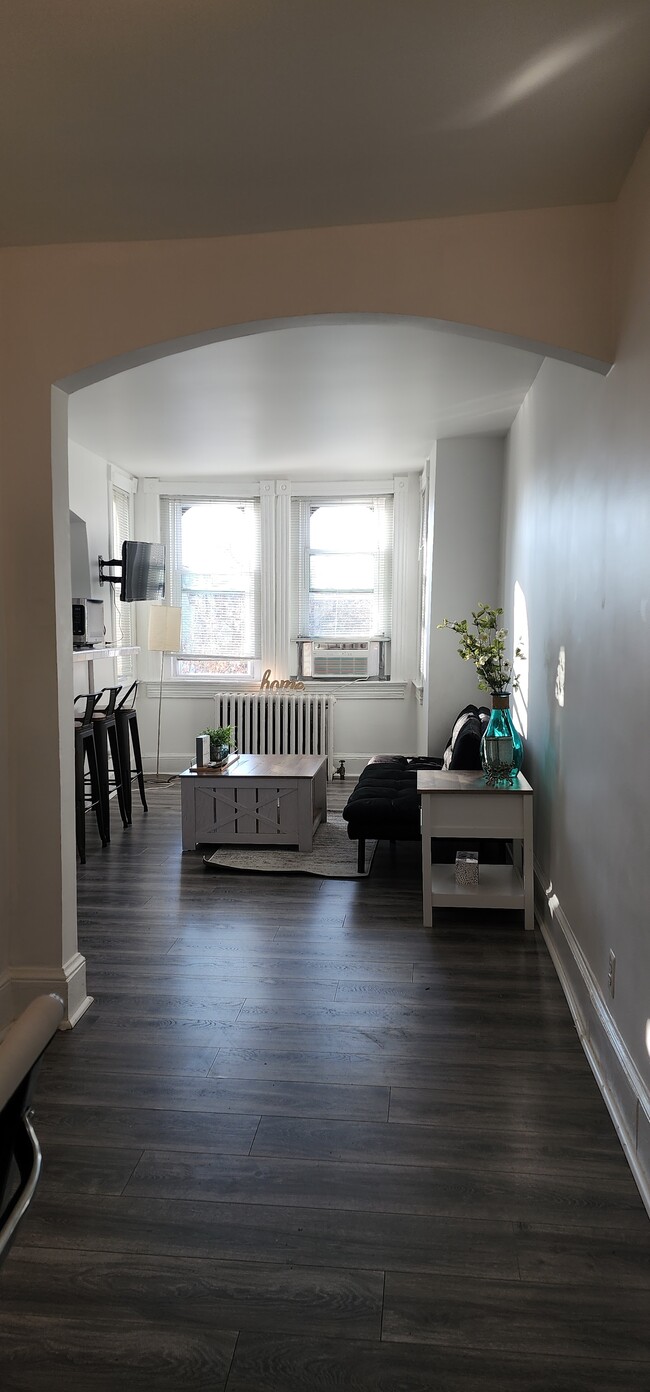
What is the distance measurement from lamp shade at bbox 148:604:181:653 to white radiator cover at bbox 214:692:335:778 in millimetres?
660

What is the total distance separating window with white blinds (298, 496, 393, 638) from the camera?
8414 millimetres

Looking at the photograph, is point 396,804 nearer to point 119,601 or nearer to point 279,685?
point 279,685

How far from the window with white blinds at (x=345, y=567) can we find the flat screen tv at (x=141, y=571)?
1398 millimetres

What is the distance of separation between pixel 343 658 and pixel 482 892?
436 cm

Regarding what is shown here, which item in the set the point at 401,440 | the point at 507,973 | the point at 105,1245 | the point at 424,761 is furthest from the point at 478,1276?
the point at 401,440

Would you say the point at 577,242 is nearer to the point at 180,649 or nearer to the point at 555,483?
the point at 555,483

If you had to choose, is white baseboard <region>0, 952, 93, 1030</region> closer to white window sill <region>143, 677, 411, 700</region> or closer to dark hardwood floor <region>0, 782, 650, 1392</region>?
dark hardwood floor <region>0, 782, 650, 1392</region>

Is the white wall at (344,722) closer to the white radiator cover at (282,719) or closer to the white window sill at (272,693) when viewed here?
the white window sill at (272,693)

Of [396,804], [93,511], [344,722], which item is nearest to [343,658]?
[344,722]

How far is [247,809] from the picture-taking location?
568 centimetres

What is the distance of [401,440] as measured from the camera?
684 cm

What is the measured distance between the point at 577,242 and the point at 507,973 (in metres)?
2.65

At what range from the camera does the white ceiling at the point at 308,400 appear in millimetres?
4512

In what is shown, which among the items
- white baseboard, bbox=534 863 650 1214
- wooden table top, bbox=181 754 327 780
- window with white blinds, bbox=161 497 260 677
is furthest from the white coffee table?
window with white blinds, bbox=161 497 260 677
